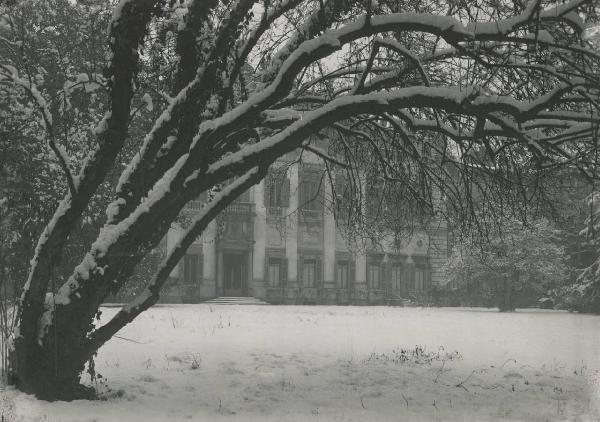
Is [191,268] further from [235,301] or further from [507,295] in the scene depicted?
[507,295]

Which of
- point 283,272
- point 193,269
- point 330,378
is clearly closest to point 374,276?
point 283,272

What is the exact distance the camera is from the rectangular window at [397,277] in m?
39.2

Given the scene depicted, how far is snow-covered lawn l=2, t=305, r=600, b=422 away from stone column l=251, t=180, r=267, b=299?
1994 cm

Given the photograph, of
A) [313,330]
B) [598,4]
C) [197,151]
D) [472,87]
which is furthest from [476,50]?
[313,330]

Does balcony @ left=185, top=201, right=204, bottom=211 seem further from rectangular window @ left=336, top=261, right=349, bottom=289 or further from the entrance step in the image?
rectangular window @ left=336, top=261, right=349, bottom=289

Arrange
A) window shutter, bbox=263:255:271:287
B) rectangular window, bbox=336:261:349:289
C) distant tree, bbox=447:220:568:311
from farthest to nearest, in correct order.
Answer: rectangular window, bbox=336:261:349:289 → window shutter, bbox=263:255:271:287 → distant tree, bbox=447:220:568:311

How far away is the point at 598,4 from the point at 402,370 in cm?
583

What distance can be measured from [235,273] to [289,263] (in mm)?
3294

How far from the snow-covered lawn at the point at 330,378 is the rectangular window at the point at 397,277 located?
2382cm

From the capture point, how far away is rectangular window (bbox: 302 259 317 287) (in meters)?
36.8

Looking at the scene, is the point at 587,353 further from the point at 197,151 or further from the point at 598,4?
the point at 197,151

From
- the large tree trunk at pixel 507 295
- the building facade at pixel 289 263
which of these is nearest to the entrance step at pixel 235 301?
the building facade at pixel 289 263

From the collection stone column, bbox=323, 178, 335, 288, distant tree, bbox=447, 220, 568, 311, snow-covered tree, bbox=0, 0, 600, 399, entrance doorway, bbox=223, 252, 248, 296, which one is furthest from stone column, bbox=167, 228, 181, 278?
snow-covered tree, bbox=0, 0, 600, 399

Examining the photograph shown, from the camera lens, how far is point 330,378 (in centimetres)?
855
